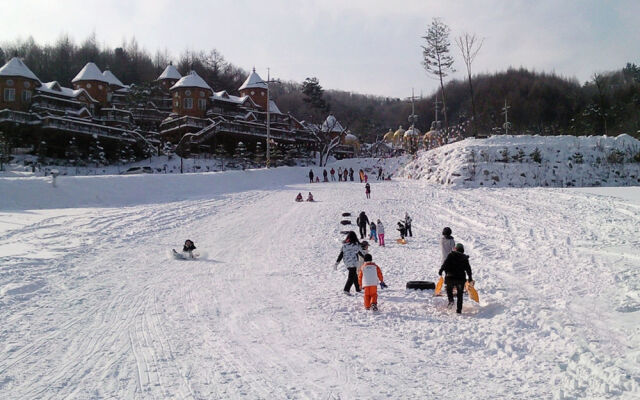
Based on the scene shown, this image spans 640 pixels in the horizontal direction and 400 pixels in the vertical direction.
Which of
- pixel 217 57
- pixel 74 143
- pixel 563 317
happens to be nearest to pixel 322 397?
pixel 563 317

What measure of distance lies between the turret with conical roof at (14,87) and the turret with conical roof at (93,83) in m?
9.68

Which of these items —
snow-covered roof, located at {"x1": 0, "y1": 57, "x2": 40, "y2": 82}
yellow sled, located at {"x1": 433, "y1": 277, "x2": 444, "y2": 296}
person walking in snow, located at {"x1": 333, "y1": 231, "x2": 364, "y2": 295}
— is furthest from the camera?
snow-covered roof, located at {"x1": 0, "y1": 57, "x2": 40, "y2": 82}

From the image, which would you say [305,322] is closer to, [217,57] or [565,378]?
[565,378]

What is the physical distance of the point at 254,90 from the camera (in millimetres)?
69000

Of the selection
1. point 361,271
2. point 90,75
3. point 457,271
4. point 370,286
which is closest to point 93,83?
point 90,75

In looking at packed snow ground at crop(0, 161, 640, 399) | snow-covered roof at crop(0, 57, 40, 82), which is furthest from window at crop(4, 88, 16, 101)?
packed snow ground at crop(0, 161, 640, 399)

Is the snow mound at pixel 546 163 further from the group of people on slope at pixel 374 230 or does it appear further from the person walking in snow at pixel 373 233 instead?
the person walking in snow at pixel 373 233

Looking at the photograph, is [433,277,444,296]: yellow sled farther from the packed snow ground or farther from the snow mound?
the snow mound

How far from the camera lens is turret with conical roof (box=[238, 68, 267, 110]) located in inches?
2697

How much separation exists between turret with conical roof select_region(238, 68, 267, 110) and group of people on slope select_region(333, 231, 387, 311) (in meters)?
60.8

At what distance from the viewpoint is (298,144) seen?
6294cm

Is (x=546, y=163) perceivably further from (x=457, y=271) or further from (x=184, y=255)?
(x=184, y=255)

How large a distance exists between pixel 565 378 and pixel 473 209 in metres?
16.2

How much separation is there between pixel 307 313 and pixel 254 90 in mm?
63968
